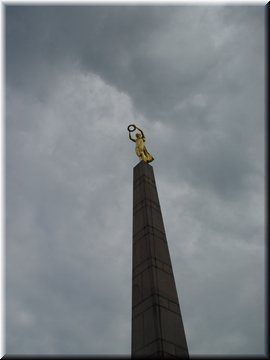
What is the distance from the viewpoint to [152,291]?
46.6 feet

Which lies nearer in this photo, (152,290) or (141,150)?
(152,290)

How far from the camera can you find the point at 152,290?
14250 mm

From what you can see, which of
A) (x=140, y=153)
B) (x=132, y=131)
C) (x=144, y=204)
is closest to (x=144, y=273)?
(x=144, y=204)

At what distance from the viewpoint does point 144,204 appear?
1777 cm

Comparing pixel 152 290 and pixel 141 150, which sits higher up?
pixel 141 150

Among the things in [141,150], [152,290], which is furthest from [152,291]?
[141,150]

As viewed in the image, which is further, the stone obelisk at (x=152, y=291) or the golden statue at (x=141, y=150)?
the golden statue at (x=141, y=150)

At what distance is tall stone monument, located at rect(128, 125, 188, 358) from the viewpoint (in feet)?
42.7

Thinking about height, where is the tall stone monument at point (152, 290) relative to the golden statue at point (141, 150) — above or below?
below

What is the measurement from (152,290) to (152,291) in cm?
5

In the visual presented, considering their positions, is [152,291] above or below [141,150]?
below

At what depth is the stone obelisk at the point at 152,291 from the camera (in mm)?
13023

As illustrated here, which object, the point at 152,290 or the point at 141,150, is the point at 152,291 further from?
the point at 141,150

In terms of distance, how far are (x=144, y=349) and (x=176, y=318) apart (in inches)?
71.4
